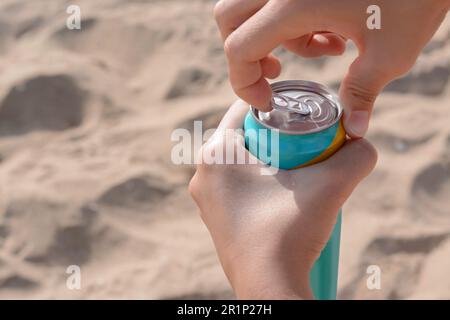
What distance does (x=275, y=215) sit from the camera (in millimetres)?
947

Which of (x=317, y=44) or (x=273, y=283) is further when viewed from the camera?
(x=317, y=44)

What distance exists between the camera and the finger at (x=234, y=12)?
1057mm

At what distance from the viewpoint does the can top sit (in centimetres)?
98

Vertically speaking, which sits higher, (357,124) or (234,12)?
(234,12)

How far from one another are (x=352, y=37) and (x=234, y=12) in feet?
0.61

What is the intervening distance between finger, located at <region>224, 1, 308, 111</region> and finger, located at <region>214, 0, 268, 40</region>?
0.06 meters
